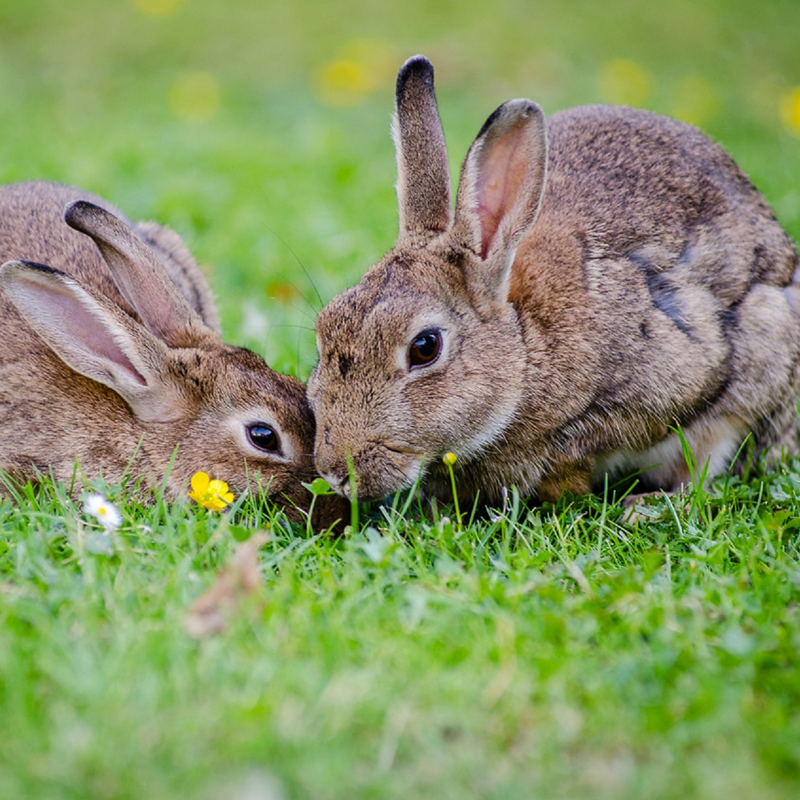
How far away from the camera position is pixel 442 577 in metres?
3.55

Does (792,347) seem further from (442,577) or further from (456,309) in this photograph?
(442,577)

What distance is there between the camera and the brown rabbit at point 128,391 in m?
4.55

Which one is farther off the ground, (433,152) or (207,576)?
(433,152)

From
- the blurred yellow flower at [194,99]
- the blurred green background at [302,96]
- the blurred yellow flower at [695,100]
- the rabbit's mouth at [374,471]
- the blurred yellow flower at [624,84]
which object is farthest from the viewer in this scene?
the blurred yellow flower at [624,84]

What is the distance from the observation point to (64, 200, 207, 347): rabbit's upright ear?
4512 mm

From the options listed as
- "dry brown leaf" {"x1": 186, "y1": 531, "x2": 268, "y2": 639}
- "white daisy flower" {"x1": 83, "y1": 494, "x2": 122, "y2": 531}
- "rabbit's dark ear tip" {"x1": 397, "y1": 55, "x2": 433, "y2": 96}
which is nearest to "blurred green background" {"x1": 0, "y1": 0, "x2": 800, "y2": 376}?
"rabbit's dark ear tip" {"x1": 397, "y1": 55, "x2": 433, "y2": 96}

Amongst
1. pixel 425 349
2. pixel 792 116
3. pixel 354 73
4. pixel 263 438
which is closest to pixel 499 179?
pixel 425 349

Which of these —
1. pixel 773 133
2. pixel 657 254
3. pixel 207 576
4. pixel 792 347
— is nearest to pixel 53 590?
pixel 207 576

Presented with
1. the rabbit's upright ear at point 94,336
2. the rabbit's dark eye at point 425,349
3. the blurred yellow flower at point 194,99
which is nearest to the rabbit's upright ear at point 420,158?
the rabbit's dark eye at point 425,349

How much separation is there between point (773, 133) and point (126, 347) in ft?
25.0

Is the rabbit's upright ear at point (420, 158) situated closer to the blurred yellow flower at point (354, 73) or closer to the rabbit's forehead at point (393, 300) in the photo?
the rabbit's forehead at point (393, 300)

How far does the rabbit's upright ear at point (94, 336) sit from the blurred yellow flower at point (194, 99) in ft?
18.6

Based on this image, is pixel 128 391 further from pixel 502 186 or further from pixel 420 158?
pixel 502 186

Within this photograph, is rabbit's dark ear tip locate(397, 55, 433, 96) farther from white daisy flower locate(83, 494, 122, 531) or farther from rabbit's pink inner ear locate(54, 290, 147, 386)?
white daisy flower locate(83, 494, 122, 531)
